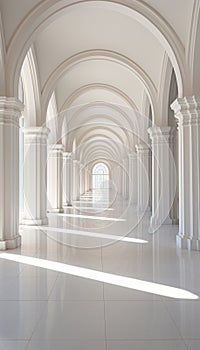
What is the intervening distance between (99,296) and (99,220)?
30.7 ft

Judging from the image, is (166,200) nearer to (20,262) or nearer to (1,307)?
(20,262)

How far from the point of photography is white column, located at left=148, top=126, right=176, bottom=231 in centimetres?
1195

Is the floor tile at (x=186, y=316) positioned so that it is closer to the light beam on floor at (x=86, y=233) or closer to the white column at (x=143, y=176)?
the light beam on floor at (x=86, y=233)

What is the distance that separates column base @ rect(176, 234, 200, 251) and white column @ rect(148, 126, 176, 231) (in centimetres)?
372

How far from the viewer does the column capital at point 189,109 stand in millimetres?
7926

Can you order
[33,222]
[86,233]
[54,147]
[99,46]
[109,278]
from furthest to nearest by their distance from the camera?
[54,147] < [33,222] < [99,46] < [86,233] < [109,278]

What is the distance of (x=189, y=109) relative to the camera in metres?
8.02

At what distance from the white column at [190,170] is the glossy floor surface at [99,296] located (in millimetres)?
503

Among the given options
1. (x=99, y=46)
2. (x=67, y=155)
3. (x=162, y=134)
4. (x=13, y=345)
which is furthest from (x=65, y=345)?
(x=67, y=155)

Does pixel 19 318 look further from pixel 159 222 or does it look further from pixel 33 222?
pixel 159 222

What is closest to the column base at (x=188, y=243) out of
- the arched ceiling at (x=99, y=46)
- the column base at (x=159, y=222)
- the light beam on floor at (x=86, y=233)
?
A: the light beam on floor at (x=86, y=233)

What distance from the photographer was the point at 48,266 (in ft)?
20.7

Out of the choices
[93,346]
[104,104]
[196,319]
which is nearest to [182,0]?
[196,319]

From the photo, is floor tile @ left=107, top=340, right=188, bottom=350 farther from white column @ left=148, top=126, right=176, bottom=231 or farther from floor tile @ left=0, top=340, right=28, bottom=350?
white column @ left=148, top=126, right=176, bottom=231
